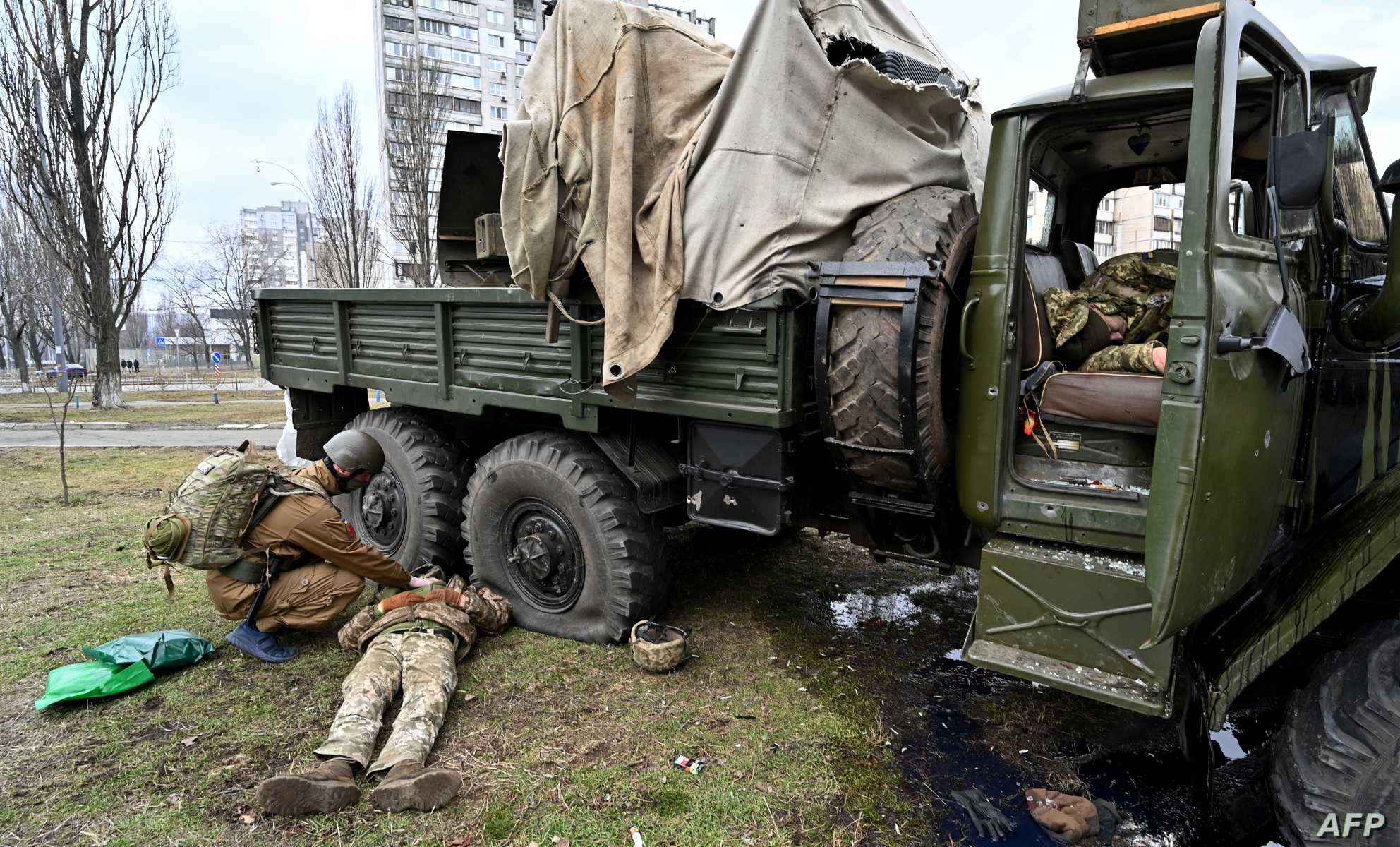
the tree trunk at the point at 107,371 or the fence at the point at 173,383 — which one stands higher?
the tree trunk at the point at 107,371

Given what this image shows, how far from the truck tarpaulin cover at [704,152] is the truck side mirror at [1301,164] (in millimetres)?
1458

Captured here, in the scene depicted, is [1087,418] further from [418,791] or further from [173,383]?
[173,383]

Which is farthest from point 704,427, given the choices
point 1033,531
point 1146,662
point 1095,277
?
point 1146,662

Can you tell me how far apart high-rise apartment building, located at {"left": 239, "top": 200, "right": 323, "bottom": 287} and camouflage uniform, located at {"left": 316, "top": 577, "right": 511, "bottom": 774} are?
3020 centimetres

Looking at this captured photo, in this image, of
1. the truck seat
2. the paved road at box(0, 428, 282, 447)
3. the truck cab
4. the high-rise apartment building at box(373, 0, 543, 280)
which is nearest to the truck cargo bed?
the truck cab

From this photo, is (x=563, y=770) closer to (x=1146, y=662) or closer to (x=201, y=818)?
(x=201, y=818)

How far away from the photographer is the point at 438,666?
146 inches

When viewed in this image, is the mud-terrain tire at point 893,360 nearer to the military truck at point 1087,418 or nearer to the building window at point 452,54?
the military truck at point 1087,418

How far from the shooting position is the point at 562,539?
14.0 ft

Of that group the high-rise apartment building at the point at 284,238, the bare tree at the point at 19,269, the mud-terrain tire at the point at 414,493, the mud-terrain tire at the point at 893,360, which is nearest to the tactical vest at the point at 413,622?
the mud-terrain tire at the point at 414,493

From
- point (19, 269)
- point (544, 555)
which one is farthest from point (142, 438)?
point (19, 269)

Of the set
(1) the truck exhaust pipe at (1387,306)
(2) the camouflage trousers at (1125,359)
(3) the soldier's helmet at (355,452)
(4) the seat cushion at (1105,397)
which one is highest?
(1) the truck exhaust pipe at (1387,306)

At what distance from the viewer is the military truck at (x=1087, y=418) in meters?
2.24

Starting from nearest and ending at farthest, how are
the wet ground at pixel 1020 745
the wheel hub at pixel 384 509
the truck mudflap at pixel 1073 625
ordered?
the truck mudflap at pixel 1073 625 → the wet ground at pixel 1020 745 → the wheel hub at pixel 384 509
